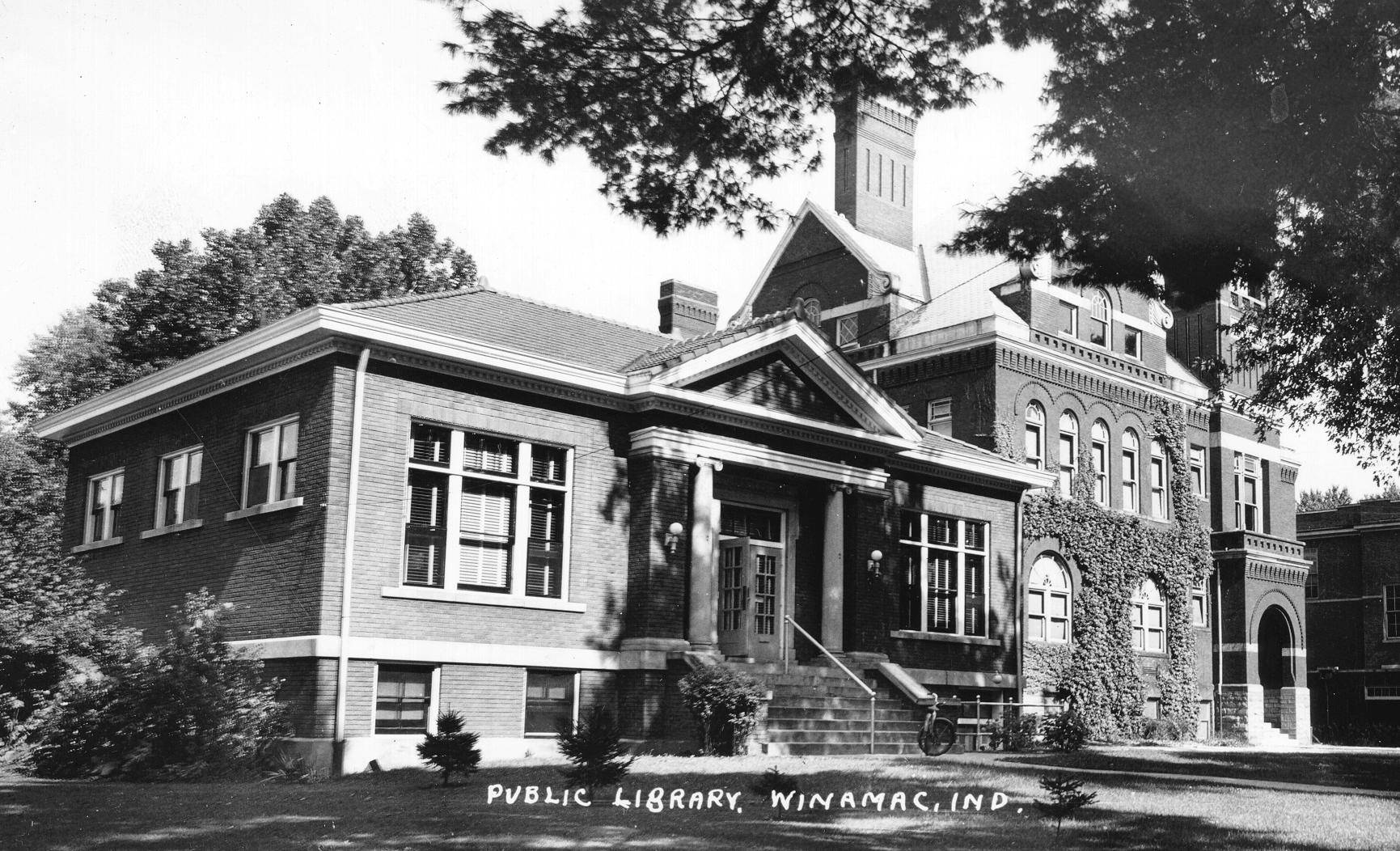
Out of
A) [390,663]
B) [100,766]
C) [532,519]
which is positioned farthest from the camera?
[532,519]

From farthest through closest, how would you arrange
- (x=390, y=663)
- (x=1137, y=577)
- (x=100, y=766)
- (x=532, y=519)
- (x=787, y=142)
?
(x=1137, y=577) → (x=532, y=519) → (x=390, y=663) → (x=100, y=766) → (x=787, y=142)

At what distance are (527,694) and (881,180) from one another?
24.4m

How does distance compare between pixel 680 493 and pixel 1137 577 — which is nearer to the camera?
pixel 680 493

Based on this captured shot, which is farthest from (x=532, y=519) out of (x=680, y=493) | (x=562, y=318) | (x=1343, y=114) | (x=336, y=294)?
(x=336, y=294)

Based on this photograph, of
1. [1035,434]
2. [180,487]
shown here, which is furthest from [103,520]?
[1035,434]

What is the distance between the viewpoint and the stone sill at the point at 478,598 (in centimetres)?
1916

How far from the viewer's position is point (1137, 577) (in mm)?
36000

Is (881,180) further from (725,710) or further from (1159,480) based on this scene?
(725,710)

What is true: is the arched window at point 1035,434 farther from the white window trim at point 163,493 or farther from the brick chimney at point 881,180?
the white window trim at point 163,493

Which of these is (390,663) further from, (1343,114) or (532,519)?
(1343,114)

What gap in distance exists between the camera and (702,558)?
71.7 feet

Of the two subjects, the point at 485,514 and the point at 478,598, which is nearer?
the point at 478,598

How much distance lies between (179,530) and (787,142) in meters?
13.5

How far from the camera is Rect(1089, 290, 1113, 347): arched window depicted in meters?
37.6
